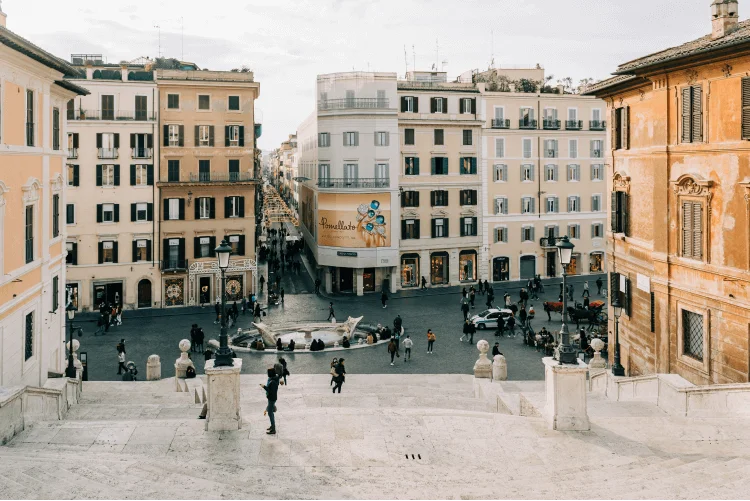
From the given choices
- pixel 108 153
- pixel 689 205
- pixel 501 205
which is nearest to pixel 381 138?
pixel 501 205

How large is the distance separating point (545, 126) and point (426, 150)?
10462mm

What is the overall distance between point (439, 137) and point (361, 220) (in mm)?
8783

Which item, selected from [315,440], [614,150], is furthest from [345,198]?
[315,440]

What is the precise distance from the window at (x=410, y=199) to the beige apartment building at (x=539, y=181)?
18.6 feet

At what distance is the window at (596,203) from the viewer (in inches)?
2345

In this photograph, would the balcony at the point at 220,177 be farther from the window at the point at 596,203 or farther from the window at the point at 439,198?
the window at the point at 596,203

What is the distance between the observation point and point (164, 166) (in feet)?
153

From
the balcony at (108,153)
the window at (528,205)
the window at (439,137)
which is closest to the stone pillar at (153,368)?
the balcony at (108,153)

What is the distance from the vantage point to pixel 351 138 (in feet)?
170

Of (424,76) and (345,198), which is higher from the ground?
(424,76)

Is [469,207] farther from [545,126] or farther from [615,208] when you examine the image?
[615,208]

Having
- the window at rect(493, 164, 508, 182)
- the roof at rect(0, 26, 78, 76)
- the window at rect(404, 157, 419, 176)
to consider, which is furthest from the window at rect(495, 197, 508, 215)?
the roof at rect(0, 26, 78, 76)

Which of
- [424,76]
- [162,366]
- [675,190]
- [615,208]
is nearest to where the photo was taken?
[675,190]

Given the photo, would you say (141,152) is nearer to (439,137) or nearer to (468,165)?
(439,137)
